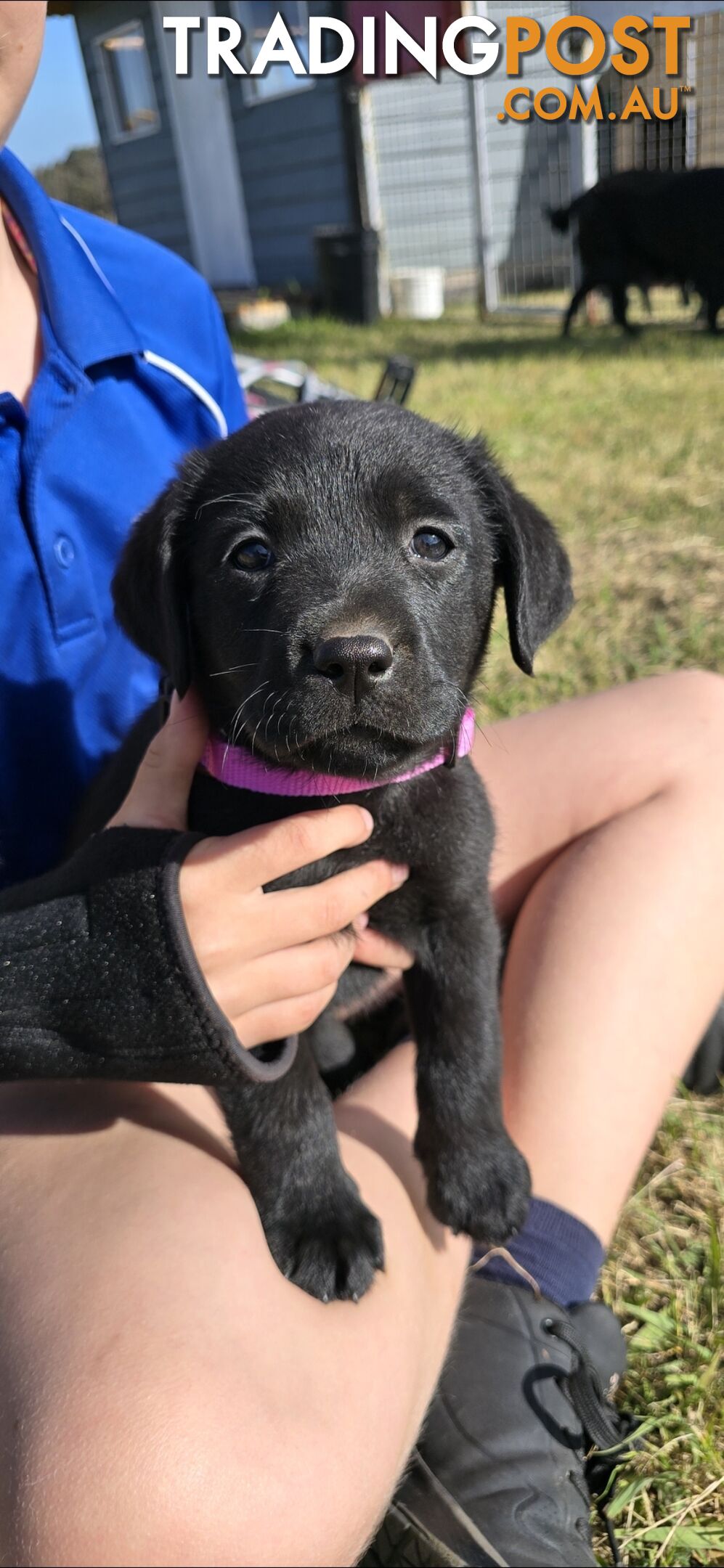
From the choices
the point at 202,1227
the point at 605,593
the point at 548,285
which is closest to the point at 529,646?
the point at 202,1227

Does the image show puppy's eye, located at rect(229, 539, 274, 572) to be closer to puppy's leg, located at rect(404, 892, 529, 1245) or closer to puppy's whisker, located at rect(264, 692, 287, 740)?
puppy's whisker, located at rect(264, 692, 287, 740)

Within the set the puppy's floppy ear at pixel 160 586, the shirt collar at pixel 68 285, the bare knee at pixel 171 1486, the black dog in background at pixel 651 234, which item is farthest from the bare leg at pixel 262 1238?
the black dog in background at pixel 651 234

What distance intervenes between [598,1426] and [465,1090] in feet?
1.41

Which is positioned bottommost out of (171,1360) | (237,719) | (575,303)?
(575,303)

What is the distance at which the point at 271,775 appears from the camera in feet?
4.94

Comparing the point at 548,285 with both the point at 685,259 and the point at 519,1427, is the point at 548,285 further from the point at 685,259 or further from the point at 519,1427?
the point at 519,1427

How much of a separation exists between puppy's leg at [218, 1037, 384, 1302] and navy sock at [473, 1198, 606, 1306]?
0.87 feet

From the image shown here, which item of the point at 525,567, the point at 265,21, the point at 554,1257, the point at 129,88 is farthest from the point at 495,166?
the point at 554,1257

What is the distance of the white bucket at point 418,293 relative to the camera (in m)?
11.1

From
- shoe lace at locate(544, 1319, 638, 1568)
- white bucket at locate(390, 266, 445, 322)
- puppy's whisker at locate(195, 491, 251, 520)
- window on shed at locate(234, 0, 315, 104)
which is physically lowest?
white bucket at locate(390, 266, 445, 322)

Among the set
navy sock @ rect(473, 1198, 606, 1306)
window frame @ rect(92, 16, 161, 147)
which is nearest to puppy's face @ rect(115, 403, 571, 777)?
navy sock @ rect(473, 1198, 606, 1306)

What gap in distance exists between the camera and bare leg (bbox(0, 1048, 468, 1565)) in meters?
1.14

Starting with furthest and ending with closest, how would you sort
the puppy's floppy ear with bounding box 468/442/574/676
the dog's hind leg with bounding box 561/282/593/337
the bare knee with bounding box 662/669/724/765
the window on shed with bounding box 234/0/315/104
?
the dog's hind leg with bounding box 561/282/593/337 → the window on shed with bounding box 234/0/315/104 → the bare knee with bounding box 662/669/724/765 → the puppy's floppy ear with bounding box 468/442/574/676

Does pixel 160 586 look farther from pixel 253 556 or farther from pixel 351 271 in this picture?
pixel 351 271
